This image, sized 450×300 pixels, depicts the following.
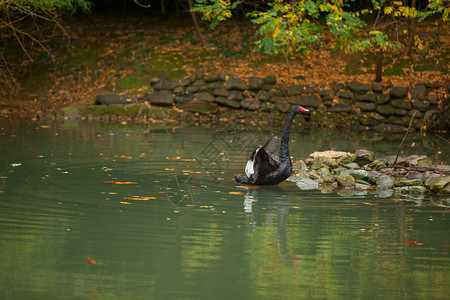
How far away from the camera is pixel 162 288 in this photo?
4.66 meters

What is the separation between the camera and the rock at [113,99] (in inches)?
819

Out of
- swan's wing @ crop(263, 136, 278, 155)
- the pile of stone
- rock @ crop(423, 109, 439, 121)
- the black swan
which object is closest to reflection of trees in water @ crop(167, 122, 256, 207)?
the black swan

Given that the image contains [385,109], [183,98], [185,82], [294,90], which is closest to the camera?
[385,109]

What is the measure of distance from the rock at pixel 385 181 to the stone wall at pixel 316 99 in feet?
34.3

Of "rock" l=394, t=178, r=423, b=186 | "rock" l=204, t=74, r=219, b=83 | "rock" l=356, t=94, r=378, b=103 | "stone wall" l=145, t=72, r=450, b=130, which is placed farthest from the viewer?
"rock" l=204, t=74, r=219, b=83

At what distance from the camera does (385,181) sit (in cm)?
947

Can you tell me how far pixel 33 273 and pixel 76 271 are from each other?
1.08 feet

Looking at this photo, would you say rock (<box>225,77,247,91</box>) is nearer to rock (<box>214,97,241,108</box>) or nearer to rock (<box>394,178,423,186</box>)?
rock (<box>214,97,241,108</box>)

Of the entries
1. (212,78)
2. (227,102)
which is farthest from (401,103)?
(212,78)

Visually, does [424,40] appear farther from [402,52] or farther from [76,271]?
[76,271]

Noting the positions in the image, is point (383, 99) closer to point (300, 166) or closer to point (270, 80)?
point (270, 80)

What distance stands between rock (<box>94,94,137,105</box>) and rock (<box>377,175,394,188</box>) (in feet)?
42.2

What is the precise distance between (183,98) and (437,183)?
42.8 ft

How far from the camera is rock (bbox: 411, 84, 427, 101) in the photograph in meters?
19.7
